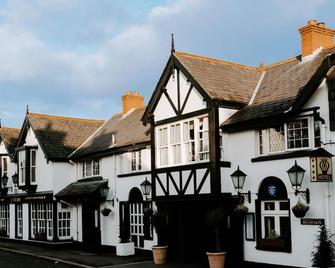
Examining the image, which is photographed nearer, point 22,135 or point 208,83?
point 208,83

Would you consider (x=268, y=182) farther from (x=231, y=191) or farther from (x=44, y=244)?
(x=44, y=244)

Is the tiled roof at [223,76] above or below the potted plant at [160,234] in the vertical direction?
above

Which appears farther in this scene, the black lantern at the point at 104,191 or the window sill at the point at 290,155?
the black lantern at the point at 104,191

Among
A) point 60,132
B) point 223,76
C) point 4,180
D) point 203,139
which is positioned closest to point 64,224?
point 60,132

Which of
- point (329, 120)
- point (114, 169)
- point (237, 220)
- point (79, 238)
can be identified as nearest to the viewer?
point (329, 120)

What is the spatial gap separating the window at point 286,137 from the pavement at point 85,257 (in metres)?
5.14

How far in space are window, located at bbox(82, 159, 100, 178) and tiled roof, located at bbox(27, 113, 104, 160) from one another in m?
1.59

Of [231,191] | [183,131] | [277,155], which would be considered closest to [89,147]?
[183,131]

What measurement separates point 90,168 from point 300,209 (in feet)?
50.1

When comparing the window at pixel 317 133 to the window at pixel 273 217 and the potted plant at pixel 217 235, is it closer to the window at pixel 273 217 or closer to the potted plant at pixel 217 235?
the window at pixel 273 217

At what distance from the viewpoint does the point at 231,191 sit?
60.3ft

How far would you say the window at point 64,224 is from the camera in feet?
95.3

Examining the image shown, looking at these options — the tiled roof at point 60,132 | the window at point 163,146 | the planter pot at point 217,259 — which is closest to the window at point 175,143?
the window at point 163,146

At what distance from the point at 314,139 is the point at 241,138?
10.1 ft
